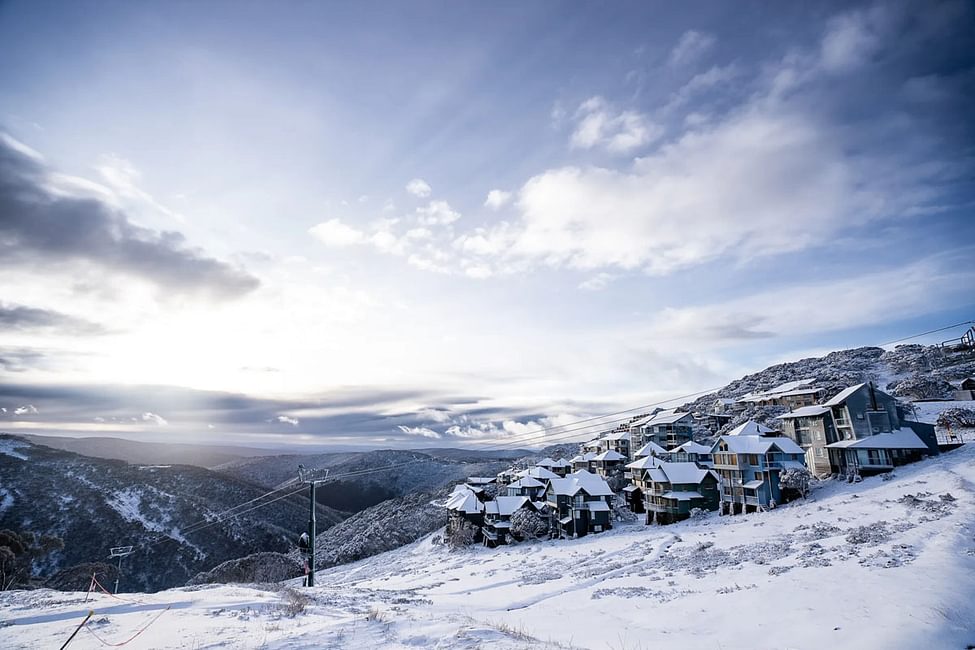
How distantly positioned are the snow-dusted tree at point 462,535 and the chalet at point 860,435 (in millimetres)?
46822

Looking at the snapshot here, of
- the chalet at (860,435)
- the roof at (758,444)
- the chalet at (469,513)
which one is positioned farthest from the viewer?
the chalet at (469,513)

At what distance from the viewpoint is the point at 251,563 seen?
197 feet

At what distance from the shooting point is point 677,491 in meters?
53.5

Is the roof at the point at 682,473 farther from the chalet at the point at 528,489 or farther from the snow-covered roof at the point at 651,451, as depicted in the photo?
the chalet at the point at 528,489

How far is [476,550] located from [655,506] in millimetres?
25546

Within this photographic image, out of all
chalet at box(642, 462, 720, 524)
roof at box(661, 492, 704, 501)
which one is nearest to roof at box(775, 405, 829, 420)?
chalet at box(642, 462, 720, 524)

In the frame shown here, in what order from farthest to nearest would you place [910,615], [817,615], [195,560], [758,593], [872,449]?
[195,560]
[872,449]
[758,593]
[817,615]
[910,615]

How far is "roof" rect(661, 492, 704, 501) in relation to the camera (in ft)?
170

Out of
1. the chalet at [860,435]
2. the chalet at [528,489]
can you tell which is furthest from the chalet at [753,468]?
the chalet at [528,489]

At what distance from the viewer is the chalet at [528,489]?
6819 cm

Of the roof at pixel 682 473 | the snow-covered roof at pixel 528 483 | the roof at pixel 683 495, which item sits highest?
the roof at pixel 682 473

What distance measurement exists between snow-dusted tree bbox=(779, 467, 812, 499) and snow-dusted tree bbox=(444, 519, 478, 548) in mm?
41301

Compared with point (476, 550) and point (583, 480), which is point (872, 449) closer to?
point (583, 480)

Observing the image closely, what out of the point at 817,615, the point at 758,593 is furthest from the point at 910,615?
the point at 758,593
